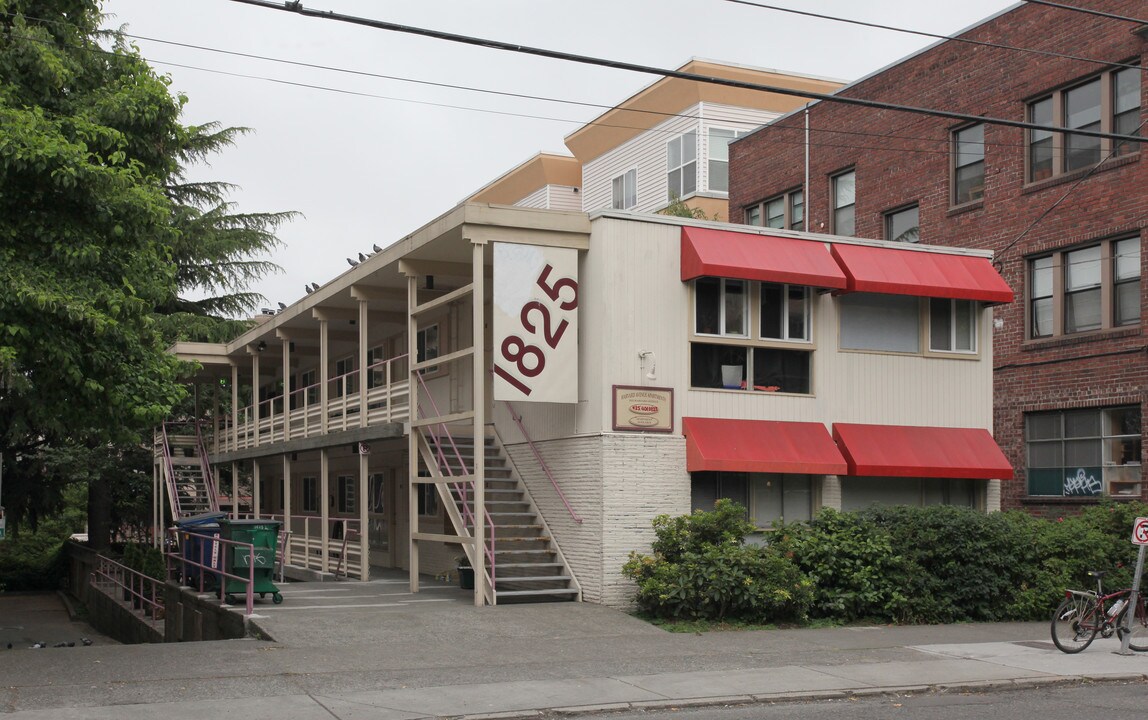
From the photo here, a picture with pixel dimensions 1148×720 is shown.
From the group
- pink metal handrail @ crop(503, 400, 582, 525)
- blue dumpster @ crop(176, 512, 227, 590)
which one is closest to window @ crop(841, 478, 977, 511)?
pink metal handrail @ crop(503, 400, 582, 525)

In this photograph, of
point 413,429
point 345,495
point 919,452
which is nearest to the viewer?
point 919,452

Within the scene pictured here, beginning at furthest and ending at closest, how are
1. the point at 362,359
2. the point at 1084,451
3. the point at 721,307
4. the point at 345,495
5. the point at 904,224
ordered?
the point at 345,495 → the point at 904,224 → the point at 1084,451 → the point at 362,359 → the point at 721,307

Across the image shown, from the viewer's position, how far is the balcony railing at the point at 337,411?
74.6ft

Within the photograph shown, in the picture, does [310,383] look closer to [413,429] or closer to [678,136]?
[678,136]

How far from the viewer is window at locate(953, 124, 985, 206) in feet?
89.2

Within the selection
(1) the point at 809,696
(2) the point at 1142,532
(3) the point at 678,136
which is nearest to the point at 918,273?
(2) the point at 1142,532

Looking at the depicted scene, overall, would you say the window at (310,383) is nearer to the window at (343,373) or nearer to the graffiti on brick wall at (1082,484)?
the window at (343,373)

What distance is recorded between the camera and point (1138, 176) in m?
23.1

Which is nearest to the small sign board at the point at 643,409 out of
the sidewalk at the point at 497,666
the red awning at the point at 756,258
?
the red awning at the point at 756,258

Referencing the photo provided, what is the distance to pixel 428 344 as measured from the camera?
2573 centimetres

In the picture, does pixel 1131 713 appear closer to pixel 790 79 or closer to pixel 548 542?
pixel 548 542

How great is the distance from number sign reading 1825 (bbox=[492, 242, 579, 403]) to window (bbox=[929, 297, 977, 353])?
21.5 ft

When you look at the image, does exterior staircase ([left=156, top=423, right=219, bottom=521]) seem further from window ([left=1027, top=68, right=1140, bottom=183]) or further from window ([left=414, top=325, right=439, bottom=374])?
window ([left=1027, top=68, right=1140, bottom=183])

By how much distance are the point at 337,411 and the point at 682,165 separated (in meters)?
14.5
